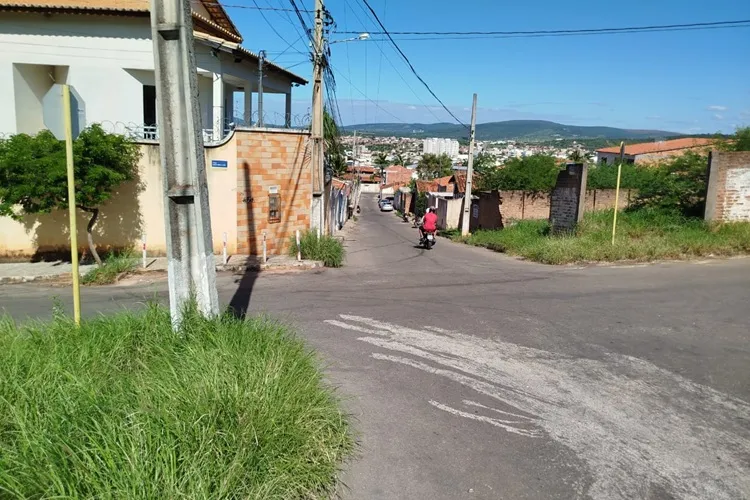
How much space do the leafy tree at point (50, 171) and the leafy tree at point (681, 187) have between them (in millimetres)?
16100

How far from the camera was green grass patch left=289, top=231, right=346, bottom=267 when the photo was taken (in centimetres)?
1508

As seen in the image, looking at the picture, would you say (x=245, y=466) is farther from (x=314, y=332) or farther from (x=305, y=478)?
(x=314, y=332)

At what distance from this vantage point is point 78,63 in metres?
18.0

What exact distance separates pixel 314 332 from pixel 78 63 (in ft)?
49.5

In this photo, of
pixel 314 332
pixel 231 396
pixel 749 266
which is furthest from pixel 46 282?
pixel 749 266

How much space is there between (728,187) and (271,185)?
1350cm

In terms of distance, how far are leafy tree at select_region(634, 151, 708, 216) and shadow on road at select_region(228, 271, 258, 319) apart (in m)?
13.2

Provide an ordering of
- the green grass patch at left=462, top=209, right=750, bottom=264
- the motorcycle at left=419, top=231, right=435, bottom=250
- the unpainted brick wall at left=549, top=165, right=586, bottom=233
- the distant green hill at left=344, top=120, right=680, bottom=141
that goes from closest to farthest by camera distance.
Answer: the green grass patch at left=462, top=209, right=750, bottom=264 → the unpainted brick wall at left=549, top=165, right=586, bottom=233 → the motorcycle at left=419, top=231, right=435, bottom=250 → the distant green hill at left=344, top=120, right=680, bottom=141

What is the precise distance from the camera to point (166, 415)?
12.2 ft

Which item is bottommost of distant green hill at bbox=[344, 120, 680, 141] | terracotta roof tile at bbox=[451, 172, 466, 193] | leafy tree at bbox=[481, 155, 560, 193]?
terracotta roof tile at bbox=[451, 172, 466, 193]

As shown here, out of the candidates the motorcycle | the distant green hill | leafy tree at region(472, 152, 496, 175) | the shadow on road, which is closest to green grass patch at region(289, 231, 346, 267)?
the shadow on road

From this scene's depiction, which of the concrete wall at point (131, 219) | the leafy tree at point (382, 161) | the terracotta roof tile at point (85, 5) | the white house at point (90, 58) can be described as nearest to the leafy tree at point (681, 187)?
the white house at point (90, 58)

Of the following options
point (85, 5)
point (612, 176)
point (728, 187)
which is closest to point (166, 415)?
point (728, 187)

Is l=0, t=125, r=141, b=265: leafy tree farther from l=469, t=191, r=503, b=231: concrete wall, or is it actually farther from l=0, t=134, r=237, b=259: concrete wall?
l=469, t=191, r=503, b=231: concrete wall
